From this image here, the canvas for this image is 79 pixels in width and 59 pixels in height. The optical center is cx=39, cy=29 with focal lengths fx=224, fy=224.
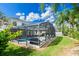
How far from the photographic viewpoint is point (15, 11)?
7.13 feet

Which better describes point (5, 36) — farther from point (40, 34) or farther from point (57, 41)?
point (57, 41)

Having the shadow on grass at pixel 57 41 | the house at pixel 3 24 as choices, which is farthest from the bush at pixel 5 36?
the shadow on grass at pixel 57 41

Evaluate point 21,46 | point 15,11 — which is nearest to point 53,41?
point 21,46

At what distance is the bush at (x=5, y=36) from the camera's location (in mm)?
2146

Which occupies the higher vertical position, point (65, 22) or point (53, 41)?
point (65, 22)

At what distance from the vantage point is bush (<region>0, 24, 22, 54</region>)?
2.15m

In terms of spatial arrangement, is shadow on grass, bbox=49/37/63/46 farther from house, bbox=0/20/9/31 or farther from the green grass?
house, bbox=0/20/9/31

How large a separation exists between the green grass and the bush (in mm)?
43

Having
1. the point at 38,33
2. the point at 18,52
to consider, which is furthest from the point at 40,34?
the point at 18,52

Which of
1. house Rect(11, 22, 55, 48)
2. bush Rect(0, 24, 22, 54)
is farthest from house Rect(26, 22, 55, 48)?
bush Rect(0, 24, 22, 54)

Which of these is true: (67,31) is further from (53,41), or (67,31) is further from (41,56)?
(41,56)

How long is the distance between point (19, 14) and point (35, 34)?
250mm

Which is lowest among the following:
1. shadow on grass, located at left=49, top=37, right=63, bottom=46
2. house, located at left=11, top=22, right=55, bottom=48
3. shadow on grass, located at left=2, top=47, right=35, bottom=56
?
shadow on grass, located at left=2, top=47, right=35, bottom=56

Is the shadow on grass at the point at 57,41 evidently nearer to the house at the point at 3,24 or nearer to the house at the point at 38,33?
the house at the point at 38,33
